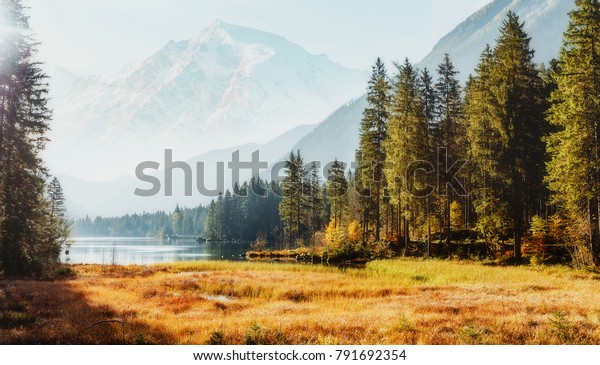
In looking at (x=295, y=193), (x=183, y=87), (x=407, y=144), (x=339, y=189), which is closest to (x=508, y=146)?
(x=407, y=144)

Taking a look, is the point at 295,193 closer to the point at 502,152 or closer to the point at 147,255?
the point at 147,255

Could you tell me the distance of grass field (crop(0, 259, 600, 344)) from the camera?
31.3ft

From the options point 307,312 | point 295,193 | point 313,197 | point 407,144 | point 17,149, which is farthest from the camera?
point 313,197

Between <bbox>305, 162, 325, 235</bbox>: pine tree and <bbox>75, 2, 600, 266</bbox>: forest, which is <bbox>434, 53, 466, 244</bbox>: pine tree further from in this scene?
<bbox>305, 162, 325, 235</bbox>: pine tree

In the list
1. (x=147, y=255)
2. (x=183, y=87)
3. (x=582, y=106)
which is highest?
(x=183, y=87)

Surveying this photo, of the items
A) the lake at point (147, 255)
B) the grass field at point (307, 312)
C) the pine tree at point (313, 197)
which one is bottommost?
the lake at point (147, 255)

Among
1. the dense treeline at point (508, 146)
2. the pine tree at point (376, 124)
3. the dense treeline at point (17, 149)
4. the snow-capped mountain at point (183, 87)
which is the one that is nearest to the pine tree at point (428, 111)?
the dense treeline at point (508, 146)

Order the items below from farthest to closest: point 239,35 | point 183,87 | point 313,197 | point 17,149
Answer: point 313,197
point 183,87
point 17,149
point 239,35

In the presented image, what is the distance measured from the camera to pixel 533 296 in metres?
15.1

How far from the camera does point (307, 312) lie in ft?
45.0

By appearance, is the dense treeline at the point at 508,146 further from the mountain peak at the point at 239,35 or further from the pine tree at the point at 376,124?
the mountain peak at the point at 239,35

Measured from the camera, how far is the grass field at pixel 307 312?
31.3ft

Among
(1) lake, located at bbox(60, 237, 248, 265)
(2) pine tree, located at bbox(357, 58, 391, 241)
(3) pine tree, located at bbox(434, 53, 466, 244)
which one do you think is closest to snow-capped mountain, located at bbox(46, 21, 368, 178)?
(2) pine tree, located at bbox(357, 58, 391, 241)
